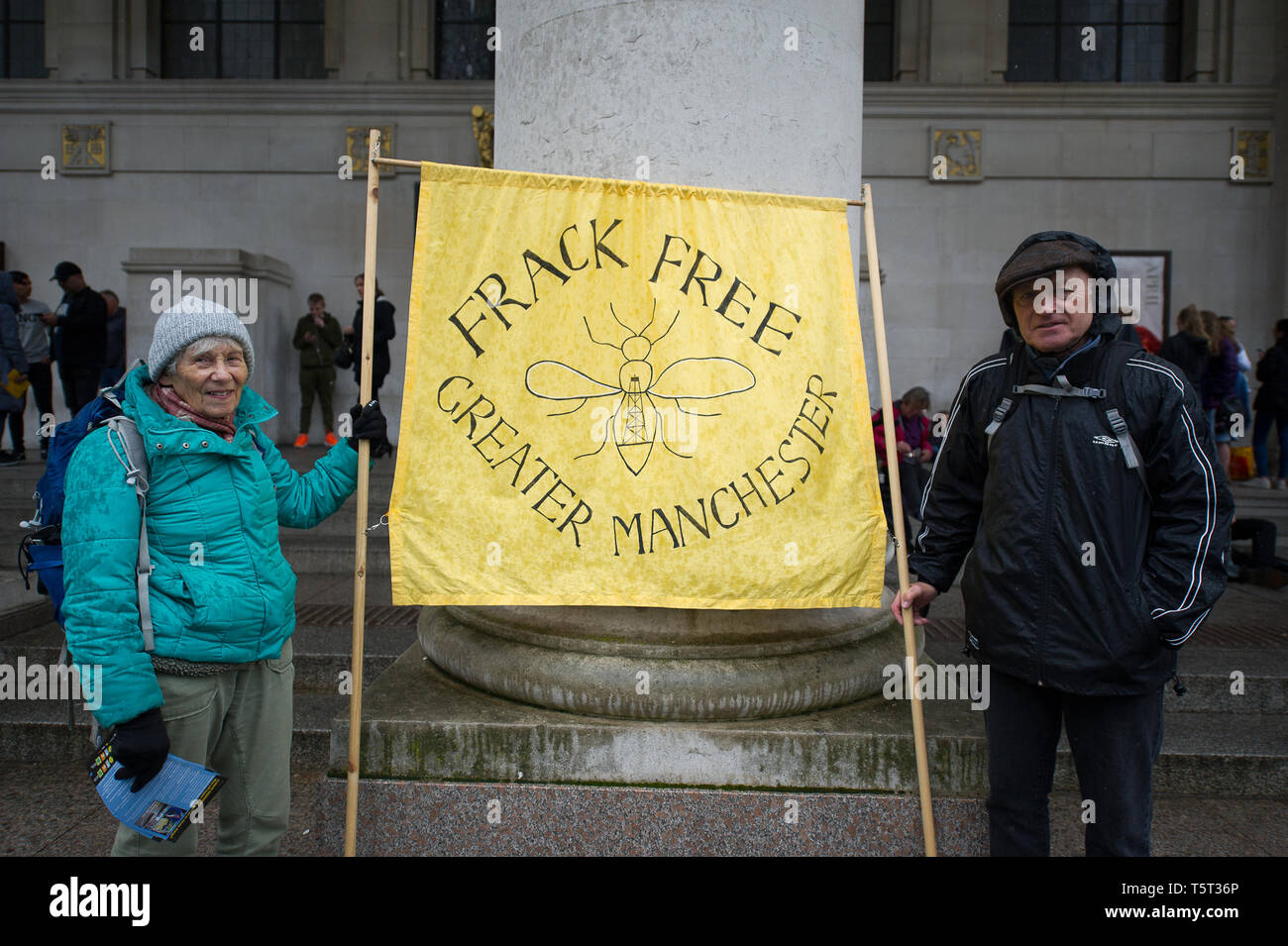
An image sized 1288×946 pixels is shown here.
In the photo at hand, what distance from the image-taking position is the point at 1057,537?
2.42m

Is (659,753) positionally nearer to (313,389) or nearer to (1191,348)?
(1191,348)

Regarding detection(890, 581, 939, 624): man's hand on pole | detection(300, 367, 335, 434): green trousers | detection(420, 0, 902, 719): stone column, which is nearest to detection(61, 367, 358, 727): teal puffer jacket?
detection(420, 0, 902, 719): stone column

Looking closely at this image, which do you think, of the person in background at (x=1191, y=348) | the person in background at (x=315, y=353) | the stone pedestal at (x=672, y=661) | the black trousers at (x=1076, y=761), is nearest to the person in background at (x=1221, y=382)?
the person in background at (x=1191, y=348)

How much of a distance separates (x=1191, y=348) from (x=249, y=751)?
8.96 m

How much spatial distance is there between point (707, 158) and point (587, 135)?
16.8 inches

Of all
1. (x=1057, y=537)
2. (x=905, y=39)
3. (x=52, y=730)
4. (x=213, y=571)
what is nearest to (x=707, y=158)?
(x=1057, y=537)

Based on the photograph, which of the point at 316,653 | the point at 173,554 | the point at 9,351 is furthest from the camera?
the point at 9,351

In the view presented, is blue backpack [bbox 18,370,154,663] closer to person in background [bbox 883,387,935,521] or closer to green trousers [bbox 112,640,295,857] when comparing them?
green trousers [bbox 112,640,295,857]

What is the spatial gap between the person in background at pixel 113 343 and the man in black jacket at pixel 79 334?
0.55ft

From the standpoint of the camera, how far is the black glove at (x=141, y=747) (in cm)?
218

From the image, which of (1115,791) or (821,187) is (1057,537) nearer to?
(1115,791)

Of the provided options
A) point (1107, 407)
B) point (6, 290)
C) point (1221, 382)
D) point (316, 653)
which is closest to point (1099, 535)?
point (1107, 407)

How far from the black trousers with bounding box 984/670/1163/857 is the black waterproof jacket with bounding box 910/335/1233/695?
0.31ft

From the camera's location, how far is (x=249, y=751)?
101 inches
